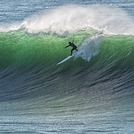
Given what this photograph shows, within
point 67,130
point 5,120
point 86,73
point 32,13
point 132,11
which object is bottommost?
point 67,130

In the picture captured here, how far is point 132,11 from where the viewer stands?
25484 millimetres

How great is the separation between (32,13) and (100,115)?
815 inches

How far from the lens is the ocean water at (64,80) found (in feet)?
28.0

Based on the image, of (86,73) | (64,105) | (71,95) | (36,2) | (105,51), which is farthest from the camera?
(36,2)

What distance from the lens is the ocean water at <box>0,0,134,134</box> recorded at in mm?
8539

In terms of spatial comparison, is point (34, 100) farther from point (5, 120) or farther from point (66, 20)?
point (66, 20)

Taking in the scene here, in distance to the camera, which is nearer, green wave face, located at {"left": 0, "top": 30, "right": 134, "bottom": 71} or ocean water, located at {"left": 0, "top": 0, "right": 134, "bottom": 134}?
ocean water, located at {"left": 0, "top": 0, "right": 134, "bottom": 134}

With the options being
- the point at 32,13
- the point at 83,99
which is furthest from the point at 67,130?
the point at 32,13

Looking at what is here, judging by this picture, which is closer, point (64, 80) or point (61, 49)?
point (64, 80)

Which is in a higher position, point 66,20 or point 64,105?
point 66,20

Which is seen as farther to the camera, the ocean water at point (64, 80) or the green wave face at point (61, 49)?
the green wave face at point (61, 49)

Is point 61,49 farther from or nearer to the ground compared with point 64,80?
farther from the ground

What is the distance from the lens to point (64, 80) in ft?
40.5

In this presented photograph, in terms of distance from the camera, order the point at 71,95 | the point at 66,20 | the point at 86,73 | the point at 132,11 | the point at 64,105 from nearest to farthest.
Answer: the point at 64,105, the point at 71,95, the point at 86,73, the point at 66,20, the point at 132,11
